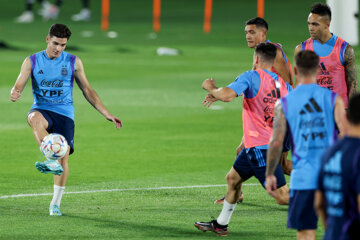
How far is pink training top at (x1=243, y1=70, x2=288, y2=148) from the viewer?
891 centimetres

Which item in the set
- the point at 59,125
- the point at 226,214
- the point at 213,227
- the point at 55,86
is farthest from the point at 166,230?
the point at 55,86

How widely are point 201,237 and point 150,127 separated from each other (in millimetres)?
8659

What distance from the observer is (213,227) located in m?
9.27

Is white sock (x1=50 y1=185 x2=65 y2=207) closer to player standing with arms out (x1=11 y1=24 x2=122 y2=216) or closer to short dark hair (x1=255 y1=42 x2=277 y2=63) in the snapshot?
player standing with arms out (x1=11 y1=24 x2=122 y2=216)

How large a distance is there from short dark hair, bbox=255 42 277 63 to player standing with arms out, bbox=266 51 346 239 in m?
1.71

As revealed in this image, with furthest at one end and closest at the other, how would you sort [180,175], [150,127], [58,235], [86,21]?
[86,21] < [150,127] < [180,175] < [58,235]

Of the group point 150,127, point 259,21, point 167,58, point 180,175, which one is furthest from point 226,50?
point 259,21

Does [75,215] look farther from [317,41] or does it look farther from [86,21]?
[86,21]

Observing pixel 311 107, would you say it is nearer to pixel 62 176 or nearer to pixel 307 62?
pixel 307 62

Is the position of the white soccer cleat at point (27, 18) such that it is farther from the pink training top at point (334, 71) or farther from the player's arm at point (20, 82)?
the pink training top at point (334, 71)

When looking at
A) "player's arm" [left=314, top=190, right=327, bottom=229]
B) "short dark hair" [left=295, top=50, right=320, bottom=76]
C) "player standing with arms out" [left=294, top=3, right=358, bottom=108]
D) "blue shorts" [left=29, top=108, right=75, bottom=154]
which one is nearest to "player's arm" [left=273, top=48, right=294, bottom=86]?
"player standing with arms out" [left=294, top=3, right=358, bottom=108]

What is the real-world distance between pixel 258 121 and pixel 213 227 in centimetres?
122

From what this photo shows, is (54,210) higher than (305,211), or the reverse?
(305,211)

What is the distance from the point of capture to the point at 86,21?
41531mm
